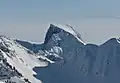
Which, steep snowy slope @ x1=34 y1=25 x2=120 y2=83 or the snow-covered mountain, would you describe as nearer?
the snow-covered mountain

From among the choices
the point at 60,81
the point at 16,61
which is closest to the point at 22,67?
the point at 16,61

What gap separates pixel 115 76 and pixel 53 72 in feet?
111

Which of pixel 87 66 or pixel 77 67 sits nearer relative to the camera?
pixel 87 66

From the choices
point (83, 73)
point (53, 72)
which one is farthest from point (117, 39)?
point (53, 72)

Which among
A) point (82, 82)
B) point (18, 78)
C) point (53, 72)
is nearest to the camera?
point (18, 78)

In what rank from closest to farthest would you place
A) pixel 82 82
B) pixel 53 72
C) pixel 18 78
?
pixel 18 78, pixel 82 82, pixel 53 72

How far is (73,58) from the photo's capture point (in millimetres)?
192250

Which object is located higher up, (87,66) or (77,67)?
(77,67)

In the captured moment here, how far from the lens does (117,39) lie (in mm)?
175875

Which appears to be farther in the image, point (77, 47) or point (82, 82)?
point (77, 47)

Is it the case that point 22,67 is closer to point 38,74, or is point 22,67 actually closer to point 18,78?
point 38,74

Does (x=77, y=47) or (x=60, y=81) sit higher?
(x=77, y=47)

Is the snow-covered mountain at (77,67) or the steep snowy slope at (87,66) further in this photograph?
the steep snowy slope at (87,66)

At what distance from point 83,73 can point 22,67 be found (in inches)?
1007
